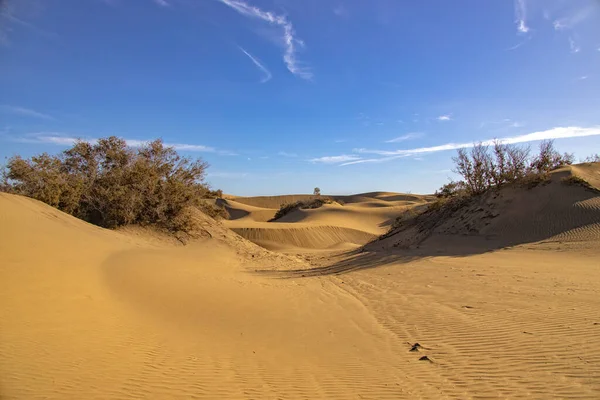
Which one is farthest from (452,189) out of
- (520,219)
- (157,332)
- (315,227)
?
(157,332)

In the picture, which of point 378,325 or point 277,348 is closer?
point 277,348

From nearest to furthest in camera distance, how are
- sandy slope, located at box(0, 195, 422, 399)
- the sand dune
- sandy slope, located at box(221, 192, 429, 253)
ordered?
sandy slope, located at box(0, 195, 422, 399)
the sand dune
sandy slope, located at box(221, 192, 429, 253)

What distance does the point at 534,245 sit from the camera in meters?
13.2

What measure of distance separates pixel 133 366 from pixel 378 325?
3926 millimetres

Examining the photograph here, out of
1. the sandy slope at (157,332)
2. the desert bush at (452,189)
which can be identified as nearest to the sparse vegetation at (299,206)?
the desert bush at (452,189)

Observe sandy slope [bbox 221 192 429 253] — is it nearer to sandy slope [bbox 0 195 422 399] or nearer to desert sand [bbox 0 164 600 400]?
desert sand [bbox 0 164 600 400]

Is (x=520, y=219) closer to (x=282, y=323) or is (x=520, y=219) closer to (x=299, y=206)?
(x=282, y=323)

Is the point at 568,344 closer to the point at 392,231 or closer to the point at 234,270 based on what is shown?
the point at 234,270

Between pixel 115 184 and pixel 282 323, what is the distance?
1222 centimetres

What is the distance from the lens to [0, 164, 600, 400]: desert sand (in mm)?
Result: 3668

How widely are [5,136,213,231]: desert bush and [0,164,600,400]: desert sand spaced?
3041 millimetres

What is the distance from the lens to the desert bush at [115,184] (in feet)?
46.1

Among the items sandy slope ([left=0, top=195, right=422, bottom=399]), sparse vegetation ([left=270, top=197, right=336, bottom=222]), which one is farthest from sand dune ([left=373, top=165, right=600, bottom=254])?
sparse vegetation ([left=270, top=197, right=336, bottom=222])

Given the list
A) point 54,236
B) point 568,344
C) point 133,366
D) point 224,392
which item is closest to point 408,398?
point 224,392
